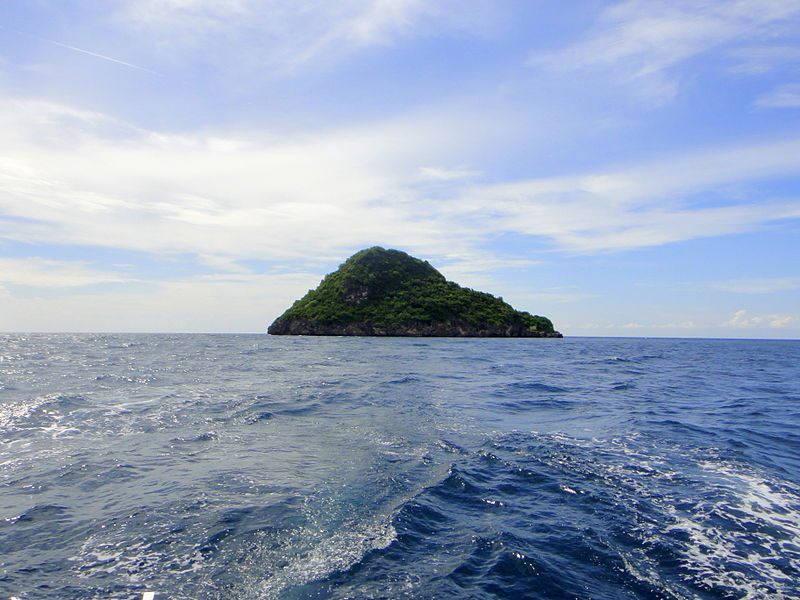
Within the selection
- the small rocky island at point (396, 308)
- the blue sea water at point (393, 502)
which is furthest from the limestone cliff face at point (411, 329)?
the blue sea water at point (393, 502)

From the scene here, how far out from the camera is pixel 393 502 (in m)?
8.80

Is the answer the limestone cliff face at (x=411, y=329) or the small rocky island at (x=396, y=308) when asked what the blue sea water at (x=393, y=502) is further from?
the small rocky island at (x=396, y=308)

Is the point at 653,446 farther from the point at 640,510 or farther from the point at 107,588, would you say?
the point at 107,588

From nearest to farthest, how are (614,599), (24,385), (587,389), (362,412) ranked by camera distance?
(614,599), (362,412), (24,385), (587,389)

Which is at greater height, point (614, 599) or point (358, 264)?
point (358, 264)

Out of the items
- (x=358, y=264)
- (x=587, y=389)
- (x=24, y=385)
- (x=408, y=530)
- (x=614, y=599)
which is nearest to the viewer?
(x=614, y=599)

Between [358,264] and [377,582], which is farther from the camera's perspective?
[358,264]

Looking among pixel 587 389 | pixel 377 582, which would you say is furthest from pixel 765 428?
pixel 377 582

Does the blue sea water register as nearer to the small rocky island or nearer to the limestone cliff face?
the limestone cliff face

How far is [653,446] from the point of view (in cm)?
1336

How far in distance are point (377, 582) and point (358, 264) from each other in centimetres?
14794

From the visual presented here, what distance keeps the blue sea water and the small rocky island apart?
4402 inches

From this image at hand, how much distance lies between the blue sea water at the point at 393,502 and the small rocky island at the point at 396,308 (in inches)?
4402

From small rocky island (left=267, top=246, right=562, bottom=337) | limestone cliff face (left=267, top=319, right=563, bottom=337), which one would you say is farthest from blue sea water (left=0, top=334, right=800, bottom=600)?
small rocky island (left=267, top=246, right=562, bottom=337)
